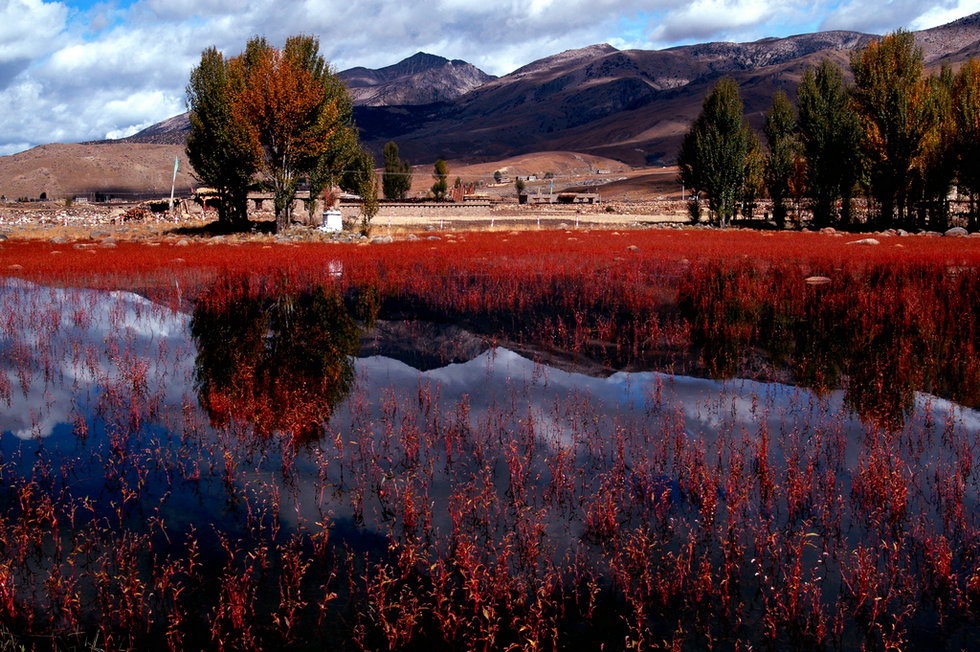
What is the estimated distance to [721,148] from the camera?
1791 inches

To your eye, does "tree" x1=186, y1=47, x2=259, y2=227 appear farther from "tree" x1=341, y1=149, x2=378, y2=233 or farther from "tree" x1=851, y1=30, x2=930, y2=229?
"tree" x1=851, y1=30, x2=930, y2=229

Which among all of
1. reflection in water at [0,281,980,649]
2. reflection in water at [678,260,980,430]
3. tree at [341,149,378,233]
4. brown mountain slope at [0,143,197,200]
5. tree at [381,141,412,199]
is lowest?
reflection in water at [0,281,980,649]

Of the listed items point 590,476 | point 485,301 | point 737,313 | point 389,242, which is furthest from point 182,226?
point 590,476

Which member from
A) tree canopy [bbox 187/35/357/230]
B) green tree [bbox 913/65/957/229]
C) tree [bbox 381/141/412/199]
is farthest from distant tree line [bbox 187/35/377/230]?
tree [bbox 381/141/412/199]

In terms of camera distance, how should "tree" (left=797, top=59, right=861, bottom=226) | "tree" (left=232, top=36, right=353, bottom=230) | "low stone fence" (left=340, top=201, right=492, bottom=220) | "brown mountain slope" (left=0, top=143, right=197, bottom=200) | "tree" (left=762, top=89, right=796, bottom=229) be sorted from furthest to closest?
"brown mountain slope" (left=0, top=143, right=197, bottom=200) → "low stone fence" (left=340, top=201, right=492, bottom=220) → "tree" (left=762, top=89, right=796, bottom=229) → "tree" (left=797, top=59, right=861, bottom=226) → "tree" (left=232, top=36, right=353, bottom=230)

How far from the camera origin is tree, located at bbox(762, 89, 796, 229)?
1869 inches

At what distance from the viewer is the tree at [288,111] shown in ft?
110

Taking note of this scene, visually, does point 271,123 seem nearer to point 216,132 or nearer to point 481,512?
point 216,132

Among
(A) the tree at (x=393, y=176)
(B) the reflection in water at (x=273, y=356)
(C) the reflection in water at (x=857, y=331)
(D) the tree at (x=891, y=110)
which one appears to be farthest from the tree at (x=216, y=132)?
(A) the tree at (x=393, y=176)

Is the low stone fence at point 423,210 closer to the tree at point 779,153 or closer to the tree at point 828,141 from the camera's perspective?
the tree at point 779,153

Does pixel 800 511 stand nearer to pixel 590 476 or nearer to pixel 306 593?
pixel 590 476

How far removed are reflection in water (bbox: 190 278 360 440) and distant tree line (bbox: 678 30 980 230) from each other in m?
35.8

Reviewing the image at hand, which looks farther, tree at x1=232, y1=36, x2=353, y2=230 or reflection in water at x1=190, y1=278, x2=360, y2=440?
tree at x1=232, y1=36, x2=353, y2=230

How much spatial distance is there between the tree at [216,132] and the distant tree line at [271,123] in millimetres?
52
